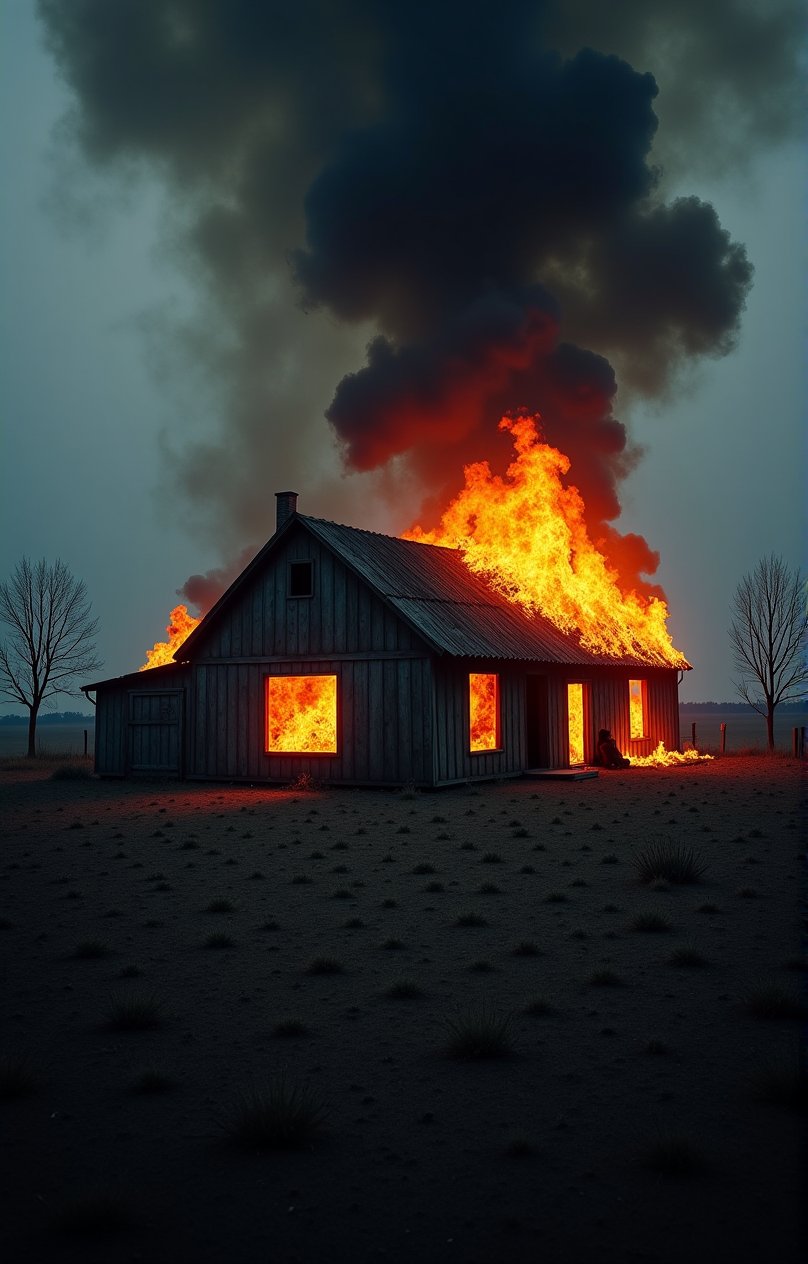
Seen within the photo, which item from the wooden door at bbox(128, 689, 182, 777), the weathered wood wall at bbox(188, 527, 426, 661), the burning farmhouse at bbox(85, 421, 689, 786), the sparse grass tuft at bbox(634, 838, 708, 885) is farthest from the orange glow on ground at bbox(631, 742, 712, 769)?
the sparse grass tuft at bbox(634, 838, 708, 885)

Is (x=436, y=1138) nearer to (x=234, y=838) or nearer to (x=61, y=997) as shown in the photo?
(x=61, y=997)

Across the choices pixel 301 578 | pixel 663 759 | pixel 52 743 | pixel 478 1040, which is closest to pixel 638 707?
pixel 663 759

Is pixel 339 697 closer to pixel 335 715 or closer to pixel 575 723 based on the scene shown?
pixel 335 715

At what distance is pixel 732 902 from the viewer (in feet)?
31.7

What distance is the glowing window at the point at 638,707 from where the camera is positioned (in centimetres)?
3253

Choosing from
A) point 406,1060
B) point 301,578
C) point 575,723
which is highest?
point 301,578

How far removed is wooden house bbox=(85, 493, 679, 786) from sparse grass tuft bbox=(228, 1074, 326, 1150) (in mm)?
16577

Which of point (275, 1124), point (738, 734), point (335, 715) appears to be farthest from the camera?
point (738, 734)

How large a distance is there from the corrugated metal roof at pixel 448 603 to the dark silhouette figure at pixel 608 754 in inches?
88.3

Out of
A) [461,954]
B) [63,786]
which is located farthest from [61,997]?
[63,786]

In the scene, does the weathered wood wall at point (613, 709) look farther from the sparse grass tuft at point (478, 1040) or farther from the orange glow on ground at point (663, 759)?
the sparse grass tuft at point (478, 1040)

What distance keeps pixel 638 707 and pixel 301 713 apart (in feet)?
43.5

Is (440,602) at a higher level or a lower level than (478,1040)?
higher

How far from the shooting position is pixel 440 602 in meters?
24.7
